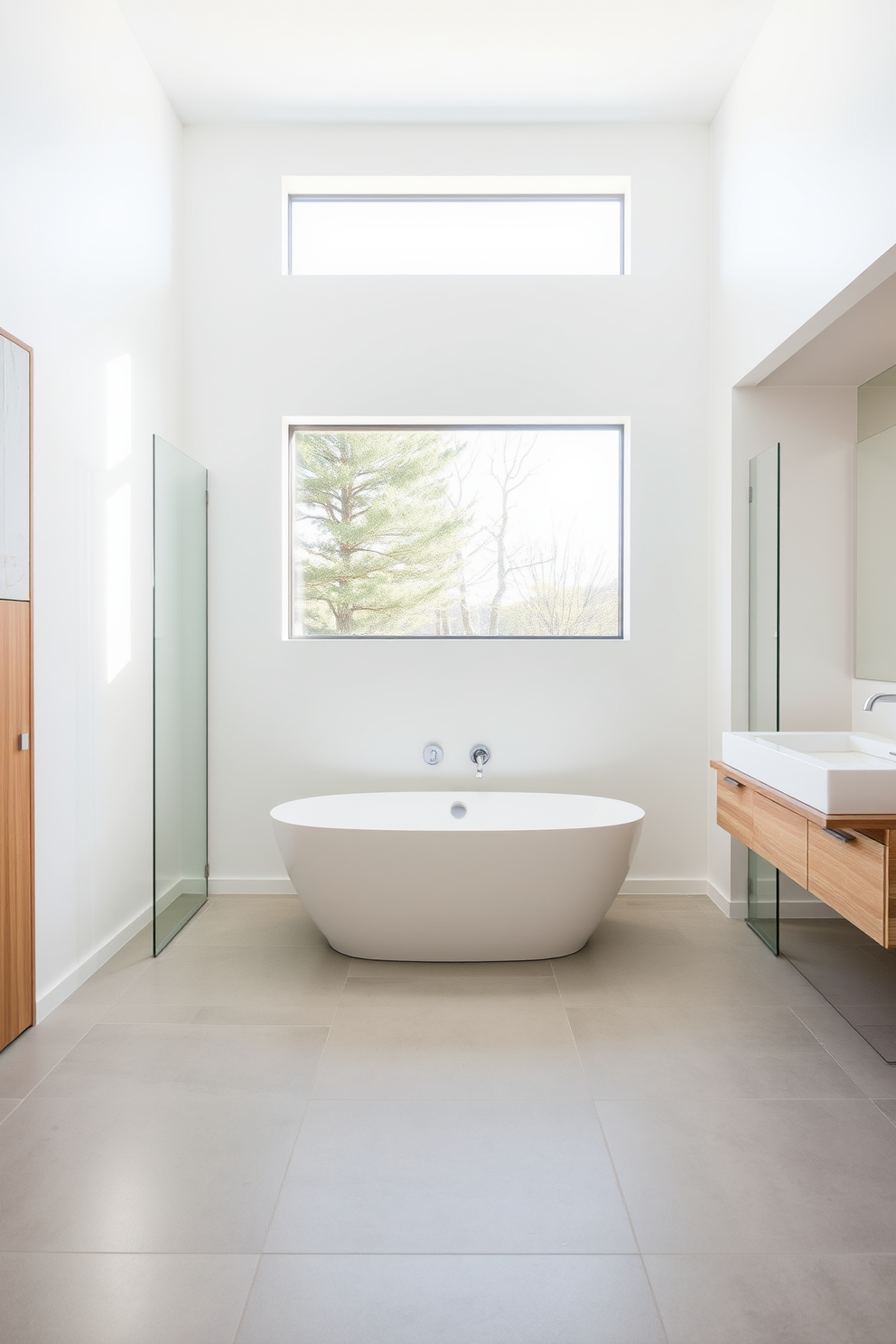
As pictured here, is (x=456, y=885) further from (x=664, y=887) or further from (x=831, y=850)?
(x=664, y=887)

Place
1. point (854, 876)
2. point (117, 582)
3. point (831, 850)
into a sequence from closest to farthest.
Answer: point (854, 876), point (831, 850), point (117, 582)

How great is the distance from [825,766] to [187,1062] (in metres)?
1.96

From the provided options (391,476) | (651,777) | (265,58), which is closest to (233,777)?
(391,476)

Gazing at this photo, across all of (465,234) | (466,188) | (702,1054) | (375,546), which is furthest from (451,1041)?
(466,188)

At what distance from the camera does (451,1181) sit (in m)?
1.92

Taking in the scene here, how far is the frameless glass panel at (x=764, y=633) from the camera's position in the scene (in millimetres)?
3363

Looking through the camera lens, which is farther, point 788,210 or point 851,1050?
point 788,210

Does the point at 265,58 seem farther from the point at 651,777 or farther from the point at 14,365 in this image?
the point at 651,777

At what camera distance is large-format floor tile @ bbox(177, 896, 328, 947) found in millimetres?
3467

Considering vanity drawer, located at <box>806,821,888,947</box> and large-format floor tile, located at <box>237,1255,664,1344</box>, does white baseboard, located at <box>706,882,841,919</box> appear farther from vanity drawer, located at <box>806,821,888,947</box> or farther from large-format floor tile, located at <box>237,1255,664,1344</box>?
large-format floor tile, located at <box>237,1255,664,1344</box>

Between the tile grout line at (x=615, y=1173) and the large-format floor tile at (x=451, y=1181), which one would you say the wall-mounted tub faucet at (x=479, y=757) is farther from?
the large-format floor tile at (x=451, y=1181)

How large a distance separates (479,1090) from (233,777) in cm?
216

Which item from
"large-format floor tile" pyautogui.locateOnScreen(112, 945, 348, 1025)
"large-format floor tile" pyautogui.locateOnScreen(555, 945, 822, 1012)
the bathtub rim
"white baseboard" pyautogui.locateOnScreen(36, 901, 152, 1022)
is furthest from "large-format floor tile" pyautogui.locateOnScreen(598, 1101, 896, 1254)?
"white baseboard" pyautogui.locateOnScreen(36, 901, 152, 1022)

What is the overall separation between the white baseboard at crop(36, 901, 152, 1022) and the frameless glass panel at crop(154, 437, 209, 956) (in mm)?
163
